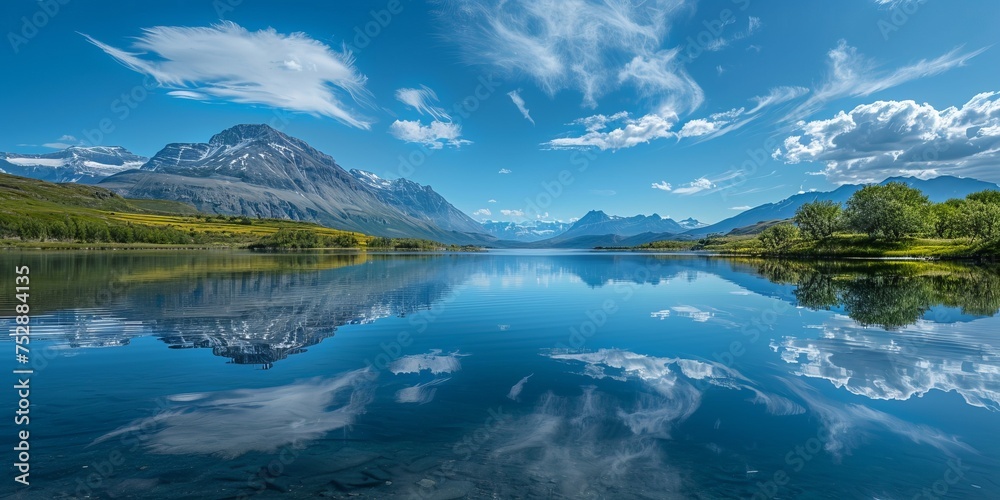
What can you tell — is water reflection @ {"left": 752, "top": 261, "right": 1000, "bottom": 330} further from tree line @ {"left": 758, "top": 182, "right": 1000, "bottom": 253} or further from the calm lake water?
tree line @ {"left": 758, "top": 182, "right": 1000, "bottom": 253}

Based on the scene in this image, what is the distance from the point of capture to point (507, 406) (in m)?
13.7

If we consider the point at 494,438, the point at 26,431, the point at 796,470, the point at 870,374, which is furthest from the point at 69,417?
the point at 870,374

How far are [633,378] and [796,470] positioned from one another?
23.0ft

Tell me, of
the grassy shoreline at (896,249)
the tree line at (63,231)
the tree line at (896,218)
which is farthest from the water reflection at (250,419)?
the tree line at (63,231)

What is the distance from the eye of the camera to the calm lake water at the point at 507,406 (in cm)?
920

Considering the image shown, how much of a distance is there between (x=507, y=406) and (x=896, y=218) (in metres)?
146

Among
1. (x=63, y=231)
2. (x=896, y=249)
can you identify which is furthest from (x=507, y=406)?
(x=63, y=231)

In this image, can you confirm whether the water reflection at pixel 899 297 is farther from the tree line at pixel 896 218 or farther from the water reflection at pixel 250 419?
the tree line at pixel 896 218

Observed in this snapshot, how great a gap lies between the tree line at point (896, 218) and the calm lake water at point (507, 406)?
111m

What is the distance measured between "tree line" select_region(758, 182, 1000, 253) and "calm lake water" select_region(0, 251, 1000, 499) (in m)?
111

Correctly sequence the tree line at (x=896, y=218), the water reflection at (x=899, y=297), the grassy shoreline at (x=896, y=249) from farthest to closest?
the tree line at (x=896, y=218), the grassy shoreline at (x=896, y=249), the water reflection at (x=899, y=297)

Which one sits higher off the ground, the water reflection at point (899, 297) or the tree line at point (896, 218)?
the tree line at point (896, 218)

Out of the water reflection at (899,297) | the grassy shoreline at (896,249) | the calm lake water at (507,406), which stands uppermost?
the grassy shoreline at (896,249)

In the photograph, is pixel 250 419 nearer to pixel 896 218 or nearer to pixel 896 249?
pixel 896 249
